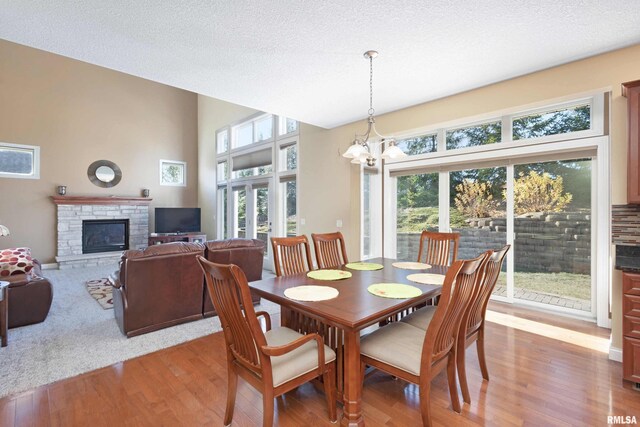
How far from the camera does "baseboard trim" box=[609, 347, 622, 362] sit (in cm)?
246

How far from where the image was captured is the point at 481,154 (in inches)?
153

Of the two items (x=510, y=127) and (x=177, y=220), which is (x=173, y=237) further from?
(x=510, y=127)

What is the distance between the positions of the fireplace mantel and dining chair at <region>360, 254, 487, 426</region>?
751 centimetres

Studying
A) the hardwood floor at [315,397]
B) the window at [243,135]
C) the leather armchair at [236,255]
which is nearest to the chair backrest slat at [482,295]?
the hardwood floor at [315,397]

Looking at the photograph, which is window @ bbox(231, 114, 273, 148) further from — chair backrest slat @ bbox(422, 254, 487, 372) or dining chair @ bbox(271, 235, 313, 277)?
chair backrest slat @ bbox(422, 254, 487, 372)

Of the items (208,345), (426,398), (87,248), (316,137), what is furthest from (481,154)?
(87,248)

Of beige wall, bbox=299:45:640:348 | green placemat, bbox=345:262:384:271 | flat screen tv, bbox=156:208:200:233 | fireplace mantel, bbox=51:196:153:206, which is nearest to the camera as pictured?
beige wall, bbox=299:45:640:348

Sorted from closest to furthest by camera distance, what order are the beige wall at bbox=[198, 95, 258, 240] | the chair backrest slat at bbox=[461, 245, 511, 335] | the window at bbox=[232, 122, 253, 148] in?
1. the chair backrest slat at bbox=[461, 245, 511, 335]
2. the window at bbox=[232, 122, 253, 148]
3. the beige wall at bbox=[198, 95, 258, 240]

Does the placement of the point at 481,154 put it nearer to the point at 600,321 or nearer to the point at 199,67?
the point at 600,321

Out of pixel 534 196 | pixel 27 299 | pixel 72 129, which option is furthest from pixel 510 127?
pixel 72 129

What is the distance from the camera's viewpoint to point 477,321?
2.17 meters

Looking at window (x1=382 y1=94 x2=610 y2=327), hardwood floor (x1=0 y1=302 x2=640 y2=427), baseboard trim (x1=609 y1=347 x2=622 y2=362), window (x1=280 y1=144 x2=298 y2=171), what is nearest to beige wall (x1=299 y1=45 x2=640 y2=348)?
baseboard trim (x1=609 y1=347 x2=622 y2=362)

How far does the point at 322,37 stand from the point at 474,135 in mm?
2660

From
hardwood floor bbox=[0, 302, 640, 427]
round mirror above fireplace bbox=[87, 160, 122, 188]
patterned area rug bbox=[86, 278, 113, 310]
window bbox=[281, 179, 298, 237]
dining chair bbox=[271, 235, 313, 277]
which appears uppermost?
round mirror above fireplace bbox=[87, 160, 122, 188]
